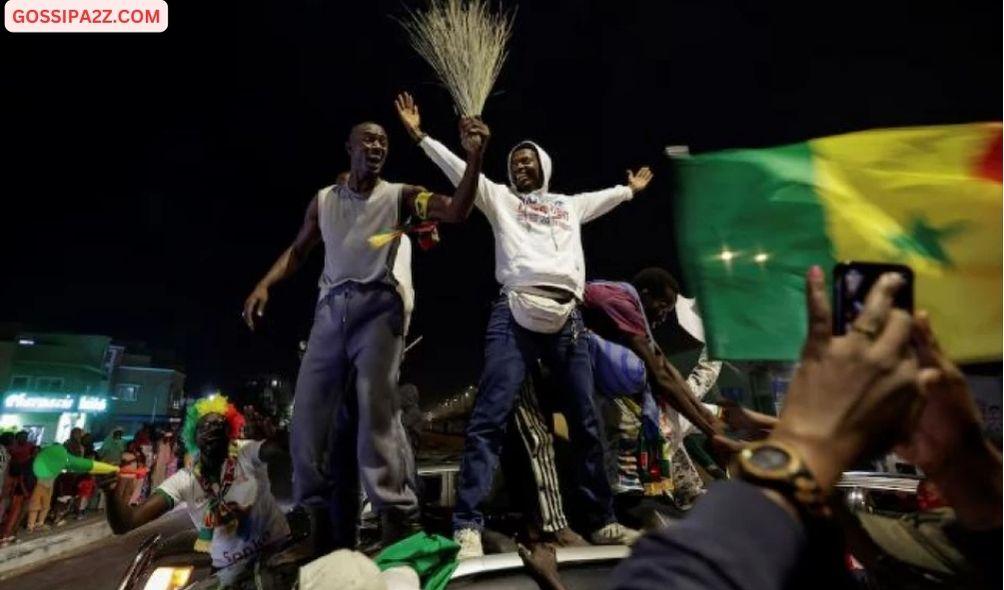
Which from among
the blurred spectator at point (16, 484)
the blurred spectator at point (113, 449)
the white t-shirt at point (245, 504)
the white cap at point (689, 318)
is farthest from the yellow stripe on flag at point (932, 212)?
the blurred spectator at point (113, 449)

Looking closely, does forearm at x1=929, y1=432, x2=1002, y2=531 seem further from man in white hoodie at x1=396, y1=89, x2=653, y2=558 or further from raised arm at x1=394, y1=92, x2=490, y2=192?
raised arm at x1=394, y1=92, x2=490, y2=192

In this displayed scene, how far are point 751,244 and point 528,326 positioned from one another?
1.52 metres

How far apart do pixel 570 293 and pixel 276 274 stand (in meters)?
1.94

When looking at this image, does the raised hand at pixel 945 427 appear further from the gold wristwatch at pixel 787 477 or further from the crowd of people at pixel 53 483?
the crowd of people at pixel 53 483

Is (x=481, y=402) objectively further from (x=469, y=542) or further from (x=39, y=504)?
(x=39, y=504)

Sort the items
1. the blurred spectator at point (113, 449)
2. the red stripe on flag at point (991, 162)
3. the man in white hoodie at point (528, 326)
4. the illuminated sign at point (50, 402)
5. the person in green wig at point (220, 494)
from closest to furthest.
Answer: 1. the red stripe on flag at point (991, 162)
2. the man in white hoodie at point (528, 326)
3. the person in green wig at point (220, 494)
4. the blurred spectator at point (113, 449)
5. the illuminated sign at point (50, 402)

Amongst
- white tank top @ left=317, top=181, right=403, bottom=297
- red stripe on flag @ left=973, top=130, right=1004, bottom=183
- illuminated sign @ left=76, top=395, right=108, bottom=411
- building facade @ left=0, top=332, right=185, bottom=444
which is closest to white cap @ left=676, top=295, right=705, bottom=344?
white tank top @ left=317, top=181, right=403, bottom=297

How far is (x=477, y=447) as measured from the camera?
328 cm

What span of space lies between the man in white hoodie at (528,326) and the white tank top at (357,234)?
472 mm

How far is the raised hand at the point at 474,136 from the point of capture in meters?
3.27

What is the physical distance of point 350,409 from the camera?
3.39 m

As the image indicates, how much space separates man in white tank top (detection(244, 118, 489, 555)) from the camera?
3.17 meters

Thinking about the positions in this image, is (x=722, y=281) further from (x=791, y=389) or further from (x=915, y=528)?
(x=791, y=389)

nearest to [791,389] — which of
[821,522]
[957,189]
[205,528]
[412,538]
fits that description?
[821,522]
